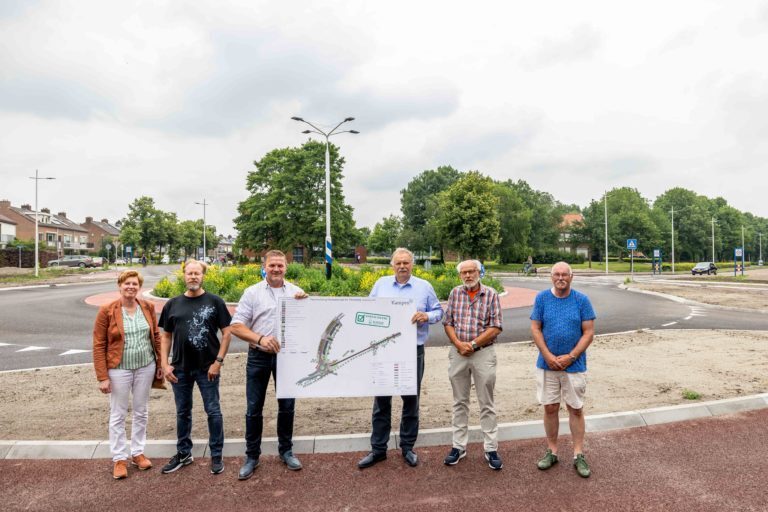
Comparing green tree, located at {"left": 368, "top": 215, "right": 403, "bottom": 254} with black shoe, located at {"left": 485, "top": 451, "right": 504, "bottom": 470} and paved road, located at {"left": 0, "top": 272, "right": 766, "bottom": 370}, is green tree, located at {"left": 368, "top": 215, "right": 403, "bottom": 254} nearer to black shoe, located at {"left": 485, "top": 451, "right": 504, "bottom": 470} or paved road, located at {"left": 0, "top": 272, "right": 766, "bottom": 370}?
paved road, located at {"left": 0, "top": 272, "right": 766, "bottom": 370}

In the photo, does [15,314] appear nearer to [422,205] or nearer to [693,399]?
[693,399]

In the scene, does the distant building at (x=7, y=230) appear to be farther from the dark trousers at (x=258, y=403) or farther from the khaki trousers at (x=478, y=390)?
the khaki trousers at (x=478, y=390)

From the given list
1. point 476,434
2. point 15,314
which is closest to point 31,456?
point 476,434

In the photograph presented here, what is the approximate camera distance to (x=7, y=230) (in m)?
69.1

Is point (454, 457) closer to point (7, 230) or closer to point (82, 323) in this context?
point (82, 323)

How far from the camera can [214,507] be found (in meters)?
3.57

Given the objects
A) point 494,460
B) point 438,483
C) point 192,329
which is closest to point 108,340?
point 192,329

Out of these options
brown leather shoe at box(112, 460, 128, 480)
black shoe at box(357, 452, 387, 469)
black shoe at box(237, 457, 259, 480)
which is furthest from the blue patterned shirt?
brown leather shoe at box(112, 460, 128, 480)

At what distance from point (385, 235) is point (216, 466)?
91.2 metres

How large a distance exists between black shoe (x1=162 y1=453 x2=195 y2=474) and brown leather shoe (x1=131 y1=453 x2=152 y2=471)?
0.18 metres

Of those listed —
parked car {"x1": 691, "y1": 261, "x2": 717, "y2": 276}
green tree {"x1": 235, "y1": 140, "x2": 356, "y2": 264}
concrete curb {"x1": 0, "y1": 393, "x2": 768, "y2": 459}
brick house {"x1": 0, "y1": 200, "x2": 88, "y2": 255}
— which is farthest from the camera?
brick house {"x1": 0, "y1": 200, "x2": 88, "y2": 255}

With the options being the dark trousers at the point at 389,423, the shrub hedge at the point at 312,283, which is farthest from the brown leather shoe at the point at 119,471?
the shrub hedge at the point at 312,283

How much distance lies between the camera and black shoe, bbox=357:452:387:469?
4.19 metres

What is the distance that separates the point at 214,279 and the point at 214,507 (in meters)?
15.6
